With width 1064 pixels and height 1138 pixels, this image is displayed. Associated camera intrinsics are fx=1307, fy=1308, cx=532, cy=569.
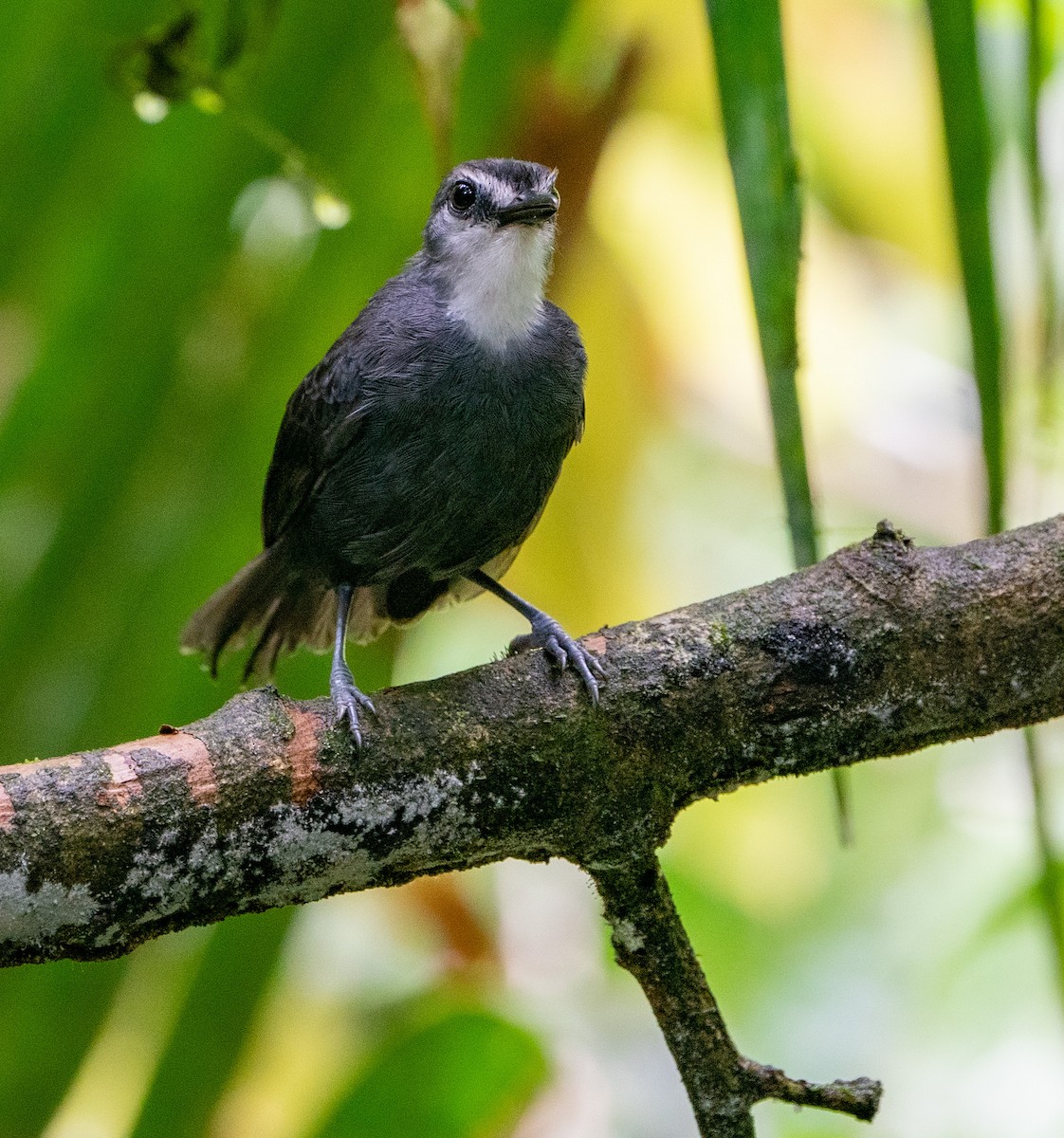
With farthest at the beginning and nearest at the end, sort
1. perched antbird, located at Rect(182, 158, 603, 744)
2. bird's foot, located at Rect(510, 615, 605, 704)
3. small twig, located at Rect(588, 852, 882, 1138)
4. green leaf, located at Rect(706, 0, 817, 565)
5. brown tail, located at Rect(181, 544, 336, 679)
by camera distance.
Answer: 1. brown tail, located at Rect(181, 544, 336, 679)
2. perched antbird, located at Rect(182, 158, 603, 744)
3. bird's foot, located at Rect(510, 615, 605, 704)
4. small twig, located at Rect(588, 852, 882, 1138)
5. green leaf, located at Rect(706, 0, 817, 565)

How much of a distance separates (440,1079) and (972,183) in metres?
2.06

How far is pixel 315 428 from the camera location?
279 centimetres

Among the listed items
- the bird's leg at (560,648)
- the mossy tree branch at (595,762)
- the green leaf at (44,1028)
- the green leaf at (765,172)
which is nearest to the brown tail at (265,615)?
the bird's leg at (560,648)

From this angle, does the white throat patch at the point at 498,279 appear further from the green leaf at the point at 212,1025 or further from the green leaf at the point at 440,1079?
the green leaf at the point at 440,1079

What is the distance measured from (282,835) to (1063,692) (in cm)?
123

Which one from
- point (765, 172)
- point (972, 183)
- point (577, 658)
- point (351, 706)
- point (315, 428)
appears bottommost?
point (351, 706)

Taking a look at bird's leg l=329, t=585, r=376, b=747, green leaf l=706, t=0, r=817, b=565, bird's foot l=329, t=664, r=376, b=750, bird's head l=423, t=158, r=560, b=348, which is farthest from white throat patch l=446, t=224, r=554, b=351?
green leaf l=706, t=0, r=817, b=565

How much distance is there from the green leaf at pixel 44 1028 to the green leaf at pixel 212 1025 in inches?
7.1

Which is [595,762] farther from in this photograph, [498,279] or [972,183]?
[498,279]

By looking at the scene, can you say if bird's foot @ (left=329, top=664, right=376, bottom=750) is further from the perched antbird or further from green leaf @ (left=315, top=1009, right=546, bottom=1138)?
green leaf @ (left=315, top=1009, right=546, bottom=1138)

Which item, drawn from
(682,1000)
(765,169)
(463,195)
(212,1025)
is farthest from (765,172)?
(212,1025)

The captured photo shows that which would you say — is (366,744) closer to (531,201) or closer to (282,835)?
(282,835)

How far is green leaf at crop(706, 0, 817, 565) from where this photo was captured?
159 cm

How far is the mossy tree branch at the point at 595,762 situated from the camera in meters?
1.68
